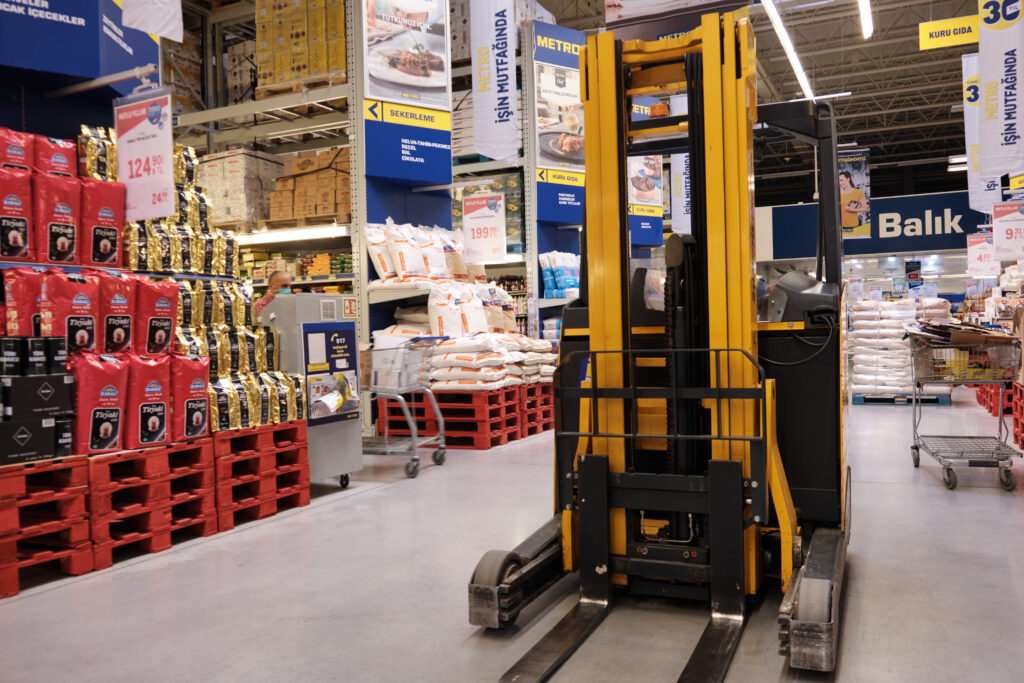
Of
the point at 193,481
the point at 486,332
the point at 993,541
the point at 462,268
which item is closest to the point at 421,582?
the point at 193,481

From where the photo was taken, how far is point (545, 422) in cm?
985

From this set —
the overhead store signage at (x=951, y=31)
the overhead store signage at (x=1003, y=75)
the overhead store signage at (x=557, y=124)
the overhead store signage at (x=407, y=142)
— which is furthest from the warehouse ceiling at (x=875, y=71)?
the overhead store signage at (x=407, y=142)

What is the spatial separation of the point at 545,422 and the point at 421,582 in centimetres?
600

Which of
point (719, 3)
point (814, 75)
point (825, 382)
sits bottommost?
point (825, 382)

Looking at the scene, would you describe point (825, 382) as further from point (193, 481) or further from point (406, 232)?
point (406, 232)

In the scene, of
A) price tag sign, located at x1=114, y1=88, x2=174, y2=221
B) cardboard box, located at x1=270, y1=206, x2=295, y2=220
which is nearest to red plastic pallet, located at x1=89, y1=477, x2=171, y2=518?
price tag sign, located at x1=114, y1=88, x2=174, y2=221

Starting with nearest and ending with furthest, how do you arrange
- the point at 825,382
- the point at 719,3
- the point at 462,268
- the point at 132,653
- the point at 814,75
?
the point at 132,653 < the point at 825,382 < the point at 719,3 < the point at 462,268 < the point at 814,75

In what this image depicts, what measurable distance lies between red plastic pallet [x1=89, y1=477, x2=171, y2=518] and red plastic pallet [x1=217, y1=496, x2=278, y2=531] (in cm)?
46

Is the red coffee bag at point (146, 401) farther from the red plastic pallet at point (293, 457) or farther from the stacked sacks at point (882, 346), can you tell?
the stacked sacks at point (882, 346)

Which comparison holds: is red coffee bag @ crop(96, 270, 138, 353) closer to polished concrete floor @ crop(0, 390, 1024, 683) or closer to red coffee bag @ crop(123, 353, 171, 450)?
red coffee bag @ crop(123, 353, 171, 450)

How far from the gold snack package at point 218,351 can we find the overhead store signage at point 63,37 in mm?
1682

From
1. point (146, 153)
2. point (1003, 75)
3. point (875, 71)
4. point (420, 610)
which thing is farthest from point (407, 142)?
Result: point (875, 71)

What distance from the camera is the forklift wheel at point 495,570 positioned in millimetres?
3180

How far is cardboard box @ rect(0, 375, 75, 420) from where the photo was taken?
3.89 meters
